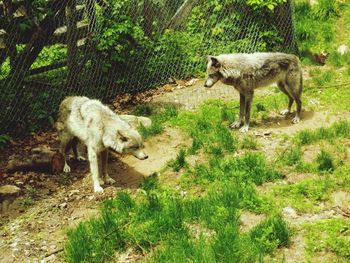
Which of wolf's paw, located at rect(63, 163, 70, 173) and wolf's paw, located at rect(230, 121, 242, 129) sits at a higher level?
wolf's paw, located at rect(230, 121, 242, 129)

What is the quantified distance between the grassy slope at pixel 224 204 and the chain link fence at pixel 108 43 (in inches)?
84.1

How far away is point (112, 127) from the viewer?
23.3ft

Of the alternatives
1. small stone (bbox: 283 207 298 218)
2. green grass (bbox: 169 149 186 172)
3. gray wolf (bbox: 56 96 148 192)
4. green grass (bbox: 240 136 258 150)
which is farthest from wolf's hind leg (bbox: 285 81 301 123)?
gray wolf (bbox: 56 96 148 192)

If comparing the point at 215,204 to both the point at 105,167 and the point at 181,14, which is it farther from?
the point at 181,14

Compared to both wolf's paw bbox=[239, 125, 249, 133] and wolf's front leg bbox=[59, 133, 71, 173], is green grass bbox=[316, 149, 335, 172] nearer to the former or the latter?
wolf's paw bbox=[239, 125, 249, 133]

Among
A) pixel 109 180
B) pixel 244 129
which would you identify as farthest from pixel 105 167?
pixel 244 129

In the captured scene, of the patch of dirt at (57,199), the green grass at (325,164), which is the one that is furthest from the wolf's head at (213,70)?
the green grass at (325,164)

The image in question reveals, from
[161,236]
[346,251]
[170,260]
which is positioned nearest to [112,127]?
[161,236]

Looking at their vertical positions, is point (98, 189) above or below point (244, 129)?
below

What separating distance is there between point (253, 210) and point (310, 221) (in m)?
0.69

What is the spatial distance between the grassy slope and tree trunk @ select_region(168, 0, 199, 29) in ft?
10.9

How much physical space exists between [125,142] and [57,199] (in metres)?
1.34

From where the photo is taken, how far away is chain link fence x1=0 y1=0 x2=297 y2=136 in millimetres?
9156

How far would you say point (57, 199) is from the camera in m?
7.24
